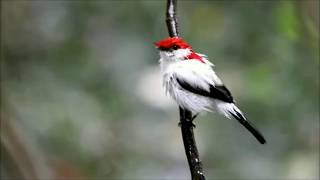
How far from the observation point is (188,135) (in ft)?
11.0

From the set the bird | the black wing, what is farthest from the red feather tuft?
the black wing

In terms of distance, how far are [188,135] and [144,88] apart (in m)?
2.88

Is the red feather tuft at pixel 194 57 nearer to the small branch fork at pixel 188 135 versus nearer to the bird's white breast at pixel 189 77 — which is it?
the bird's white breast at pixel 189 77

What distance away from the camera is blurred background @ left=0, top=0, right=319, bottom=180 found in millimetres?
6117

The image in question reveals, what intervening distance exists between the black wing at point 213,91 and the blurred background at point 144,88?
206cm

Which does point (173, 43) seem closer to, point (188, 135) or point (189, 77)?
point (189, 77)

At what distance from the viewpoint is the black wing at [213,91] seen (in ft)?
12.5

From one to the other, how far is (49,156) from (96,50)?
1277mm

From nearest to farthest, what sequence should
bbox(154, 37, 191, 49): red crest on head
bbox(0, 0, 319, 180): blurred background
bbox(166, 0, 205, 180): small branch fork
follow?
bbox(166, 0, 205, 180): small branch fork
bbox(154, 37, 191, 49): red crest on head
bbox(0, 0, 319, 180): blurred background

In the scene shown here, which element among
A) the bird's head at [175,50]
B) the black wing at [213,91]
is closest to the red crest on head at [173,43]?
the bird's head at [175,50]

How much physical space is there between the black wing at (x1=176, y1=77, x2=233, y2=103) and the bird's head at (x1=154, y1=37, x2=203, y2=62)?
0.13 meters

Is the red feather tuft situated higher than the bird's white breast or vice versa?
the red feather tuft

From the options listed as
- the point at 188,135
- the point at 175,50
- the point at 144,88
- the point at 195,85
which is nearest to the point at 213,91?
the point at 195,85

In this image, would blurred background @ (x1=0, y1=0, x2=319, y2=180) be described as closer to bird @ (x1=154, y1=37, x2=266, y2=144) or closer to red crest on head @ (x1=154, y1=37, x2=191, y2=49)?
bird @ (x1=154, y1=37, x2=266, y2=144)
